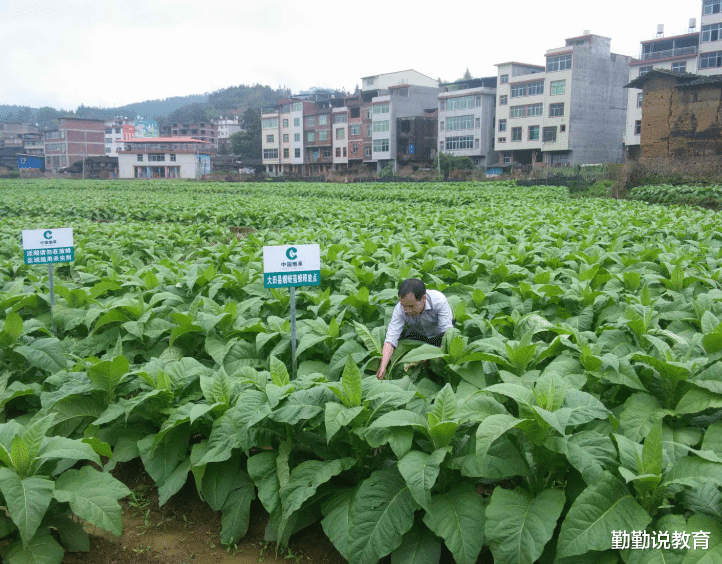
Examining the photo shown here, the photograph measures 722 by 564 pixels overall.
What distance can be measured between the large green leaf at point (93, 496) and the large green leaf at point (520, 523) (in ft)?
5.95

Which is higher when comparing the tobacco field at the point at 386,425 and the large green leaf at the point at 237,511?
the tobacco field at the point at 386,425

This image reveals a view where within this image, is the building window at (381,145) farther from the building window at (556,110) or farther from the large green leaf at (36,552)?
the large green leaf at (36,552)

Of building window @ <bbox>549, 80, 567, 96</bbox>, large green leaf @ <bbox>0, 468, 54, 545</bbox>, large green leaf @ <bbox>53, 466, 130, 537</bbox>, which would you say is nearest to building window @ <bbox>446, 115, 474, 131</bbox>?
building window @ <bbox>549, 80, 567, 96</bbox>

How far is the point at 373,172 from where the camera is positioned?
68.5 meters

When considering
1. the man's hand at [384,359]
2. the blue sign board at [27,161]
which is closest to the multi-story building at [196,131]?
the blue sign board at [27,161]

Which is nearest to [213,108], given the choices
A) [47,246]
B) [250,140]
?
[250,140]

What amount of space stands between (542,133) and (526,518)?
57842 millimetres

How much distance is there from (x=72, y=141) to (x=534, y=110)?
71288 millimetres

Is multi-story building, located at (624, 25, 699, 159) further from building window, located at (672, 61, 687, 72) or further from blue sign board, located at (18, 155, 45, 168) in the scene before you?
blue sign board, located at (18, 155, 45, 168)

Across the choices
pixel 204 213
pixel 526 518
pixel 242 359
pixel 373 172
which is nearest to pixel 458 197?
pixel 204 213

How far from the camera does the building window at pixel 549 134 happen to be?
55.4 m

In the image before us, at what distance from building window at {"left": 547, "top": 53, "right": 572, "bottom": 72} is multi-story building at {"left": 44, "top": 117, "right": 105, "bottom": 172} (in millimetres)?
72226

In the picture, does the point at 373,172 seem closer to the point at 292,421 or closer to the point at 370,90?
the point at 370,90

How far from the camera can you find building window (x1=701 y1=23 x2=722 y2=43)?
1895 inches
